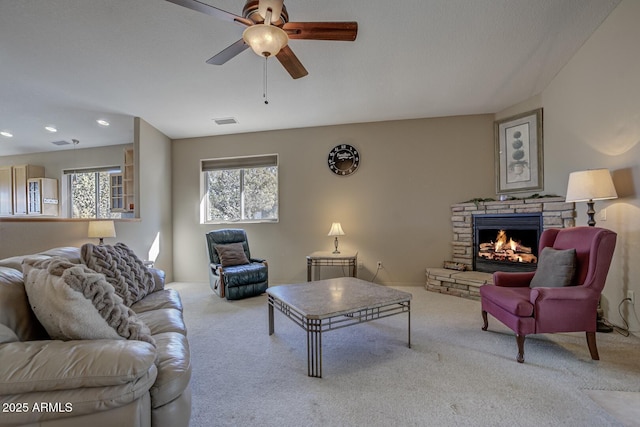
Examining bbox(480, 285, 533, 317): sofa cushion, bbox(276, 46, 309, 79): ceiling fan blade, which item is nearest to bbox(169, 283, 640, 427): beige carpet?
bbox(480, 285, 533, 317): sofa cushion

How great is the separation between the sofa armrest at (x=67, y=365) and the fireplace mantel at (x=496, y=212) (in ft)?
13.8

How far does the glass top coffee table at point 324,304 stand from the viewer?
6.35ft

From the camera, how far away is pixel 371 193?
454 centimetres

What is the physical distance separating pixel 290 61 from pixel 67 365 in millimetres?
2177

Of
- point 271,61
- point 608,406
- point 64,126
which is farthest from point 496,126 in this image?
point 64,126

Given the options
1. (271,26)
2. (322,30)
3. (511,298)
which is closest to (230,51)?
(271,26)

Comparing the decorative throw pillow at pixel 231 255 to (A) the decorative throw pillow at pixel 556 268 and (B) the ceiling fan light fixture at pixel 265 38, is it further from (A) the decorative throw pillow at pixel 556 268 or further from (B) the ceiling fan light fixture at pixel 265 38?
(A) the decorative throw pillow at pixel 556 268

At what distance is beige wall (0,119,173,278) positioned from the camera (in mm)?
3006

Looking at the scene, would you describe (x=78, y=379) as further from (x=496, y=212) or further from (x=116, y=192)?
(x=116, y=192)

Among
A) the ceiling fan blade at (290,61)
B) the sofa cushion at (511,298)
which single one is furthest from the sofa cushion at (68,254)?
the sofa cushion at (511,298)

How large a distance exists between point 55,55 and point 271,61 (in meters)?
2.19

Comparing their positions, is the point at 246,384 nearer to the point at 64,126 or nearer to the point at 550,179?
the point at 550,179

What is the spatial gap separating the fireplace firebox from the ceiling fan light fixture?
368 cm

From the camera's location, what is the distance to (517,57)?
297cm
